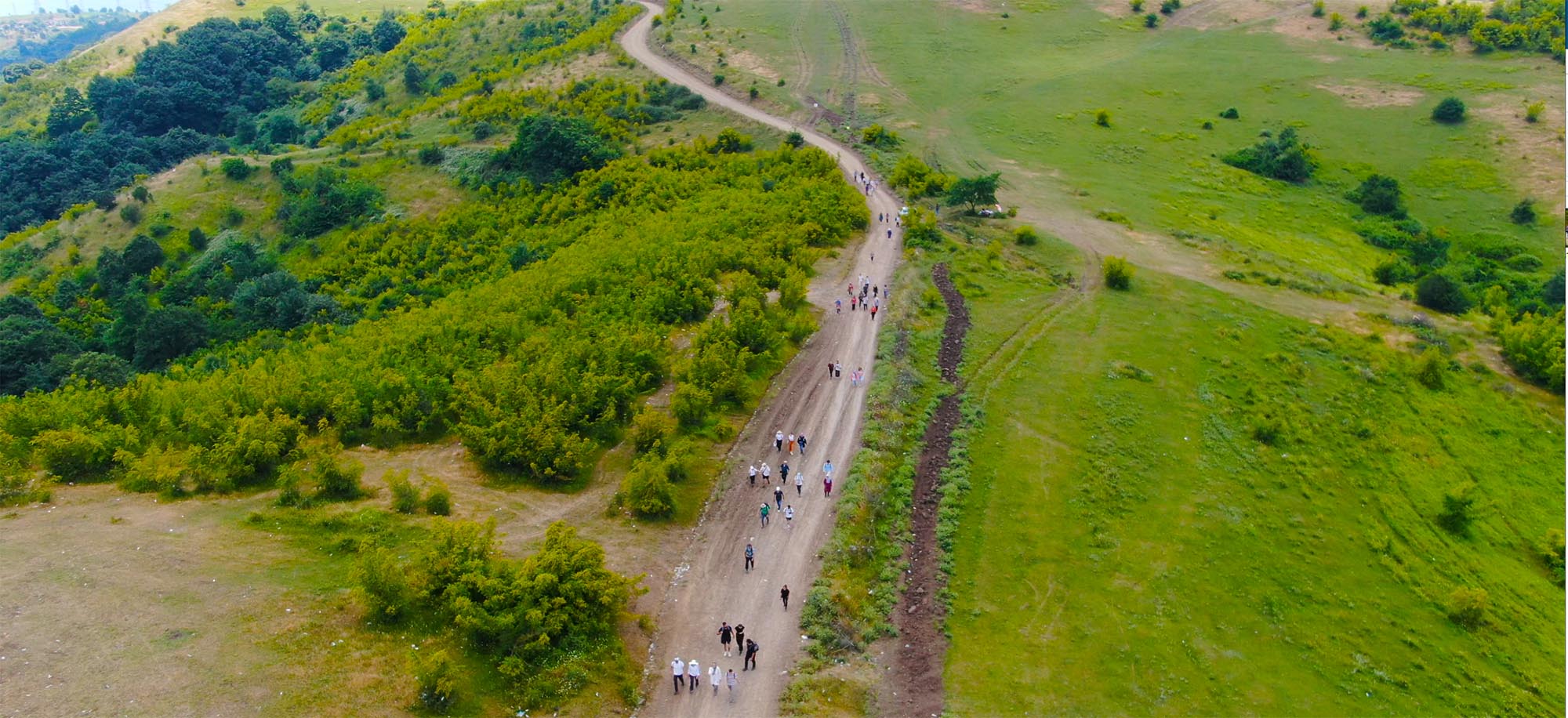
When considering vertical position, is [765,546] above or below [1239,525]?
above

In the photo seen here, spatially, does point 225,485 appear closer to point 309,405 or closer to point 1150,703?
point 309,405

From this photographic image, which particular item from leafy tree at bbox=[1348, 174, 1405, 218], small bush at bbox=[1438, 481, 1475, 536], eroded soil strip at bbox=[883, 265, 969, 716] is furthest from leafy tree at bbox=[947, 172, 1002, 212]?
leafy tree at bbox=[1348, 174, 1405, 218]

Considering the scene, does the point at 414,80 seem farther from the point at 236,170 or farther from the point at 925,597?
the point at 925,597

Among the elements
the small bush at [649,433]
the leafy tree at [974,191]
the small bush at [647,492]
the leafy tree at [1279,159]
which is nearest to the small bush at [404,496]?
the small bush at [647,492]

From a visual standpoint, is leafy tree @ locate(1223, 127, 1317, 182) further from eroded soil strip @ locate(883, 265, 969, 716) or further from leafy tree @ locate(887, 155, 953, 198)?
eroded soil strip @ locate(883, 265, 969, 716)

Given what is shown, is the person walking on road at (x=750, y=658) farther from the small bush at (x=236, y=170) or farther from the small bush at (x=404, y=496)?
the small bush at (x=236, y=170)

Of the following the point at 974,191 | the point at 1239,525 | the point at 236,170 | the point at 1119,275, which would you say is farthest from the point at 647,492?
the point at 236,170
